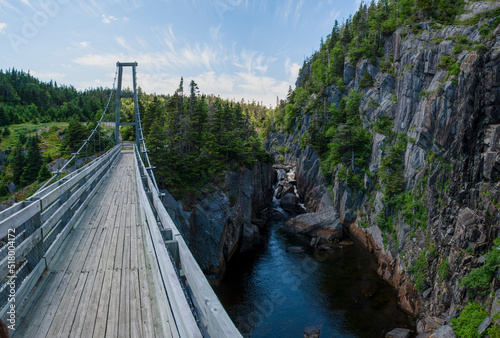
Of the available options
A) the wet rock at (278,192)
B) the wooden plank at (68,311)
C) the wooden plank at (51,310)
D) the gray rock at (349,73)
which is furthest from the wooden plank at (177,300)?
the gray rock at (349,73)

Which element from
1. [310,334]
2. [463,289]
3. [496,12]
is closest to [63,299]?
[310,334]

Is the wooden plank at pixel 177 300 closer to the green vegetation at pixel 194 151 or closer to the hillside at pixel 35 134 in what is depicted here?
the green vegetation at pixel 194 151

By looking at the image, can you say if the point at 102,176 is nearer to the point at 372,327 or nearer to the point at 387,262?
the point at 372,327

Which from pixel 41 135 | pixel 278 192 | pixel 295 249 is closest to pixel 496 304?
pixel 295 249

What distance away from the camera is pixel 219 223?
79.6 feet

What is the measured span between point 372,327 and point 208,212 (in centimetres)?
1471

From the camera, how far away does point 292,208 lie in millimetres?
39812

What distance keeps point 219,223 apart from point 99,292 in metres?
20.1

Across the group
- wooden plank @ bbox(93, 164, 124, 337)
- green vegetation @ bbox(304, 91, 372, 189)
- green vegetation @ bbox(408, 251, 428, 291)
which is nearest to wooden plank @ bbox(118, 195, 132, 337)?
wooden plank @ bbox(93, 164, 124, 337)

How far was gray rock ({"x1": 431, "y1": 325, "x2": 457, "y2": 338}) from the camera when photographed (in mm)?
14266

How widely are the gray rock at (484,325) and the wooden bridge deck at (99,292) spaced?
16183 mm

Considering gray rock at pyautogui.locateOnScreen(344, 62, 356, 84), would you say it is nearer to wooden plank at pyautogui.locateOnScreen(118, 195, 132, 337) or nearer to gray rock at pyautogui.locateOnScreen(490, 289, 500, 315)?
gray rock at pyautogui.locateOnScreen(490, 289, 500, 315)

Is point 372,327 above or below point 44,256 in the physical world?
below

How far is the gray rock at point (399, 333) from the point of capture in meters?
15.7
